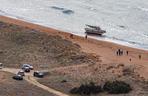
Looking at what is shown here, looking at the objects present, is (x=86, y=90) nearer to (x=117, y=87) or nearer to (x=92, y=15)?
(x=117, y=87)

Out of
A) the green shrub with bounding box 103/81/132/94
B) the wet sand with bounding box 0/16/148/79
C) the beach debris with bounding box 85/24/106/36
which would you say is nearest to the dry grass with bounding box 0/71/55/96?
the green shrub with bounding box 103/81/132/94

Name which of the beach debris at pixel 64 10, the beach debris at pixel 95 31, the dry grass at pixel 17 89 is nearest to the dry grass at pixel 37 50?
the dry grass at pixel 17 89

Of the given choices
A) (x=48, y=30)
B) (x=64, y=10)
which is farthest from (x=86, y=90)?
(x=64, y=10)

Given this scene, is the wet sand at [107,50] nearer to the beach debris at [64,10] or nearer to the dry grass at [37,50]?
the dry grass at [37,50]

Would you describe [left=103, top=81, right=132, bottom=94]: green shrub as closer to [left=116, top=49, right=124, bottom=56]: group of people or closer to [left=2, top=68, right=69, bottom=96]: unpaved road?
[left=2, top=68, right=69, bottom=96]: unpaved road

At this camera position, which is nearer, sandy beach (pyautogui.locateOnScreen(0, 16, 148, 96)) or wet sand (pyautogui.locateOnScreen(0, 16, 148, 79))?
sandy beach (pyautogui.locateOnScreen(0, 16, 148, 96))
